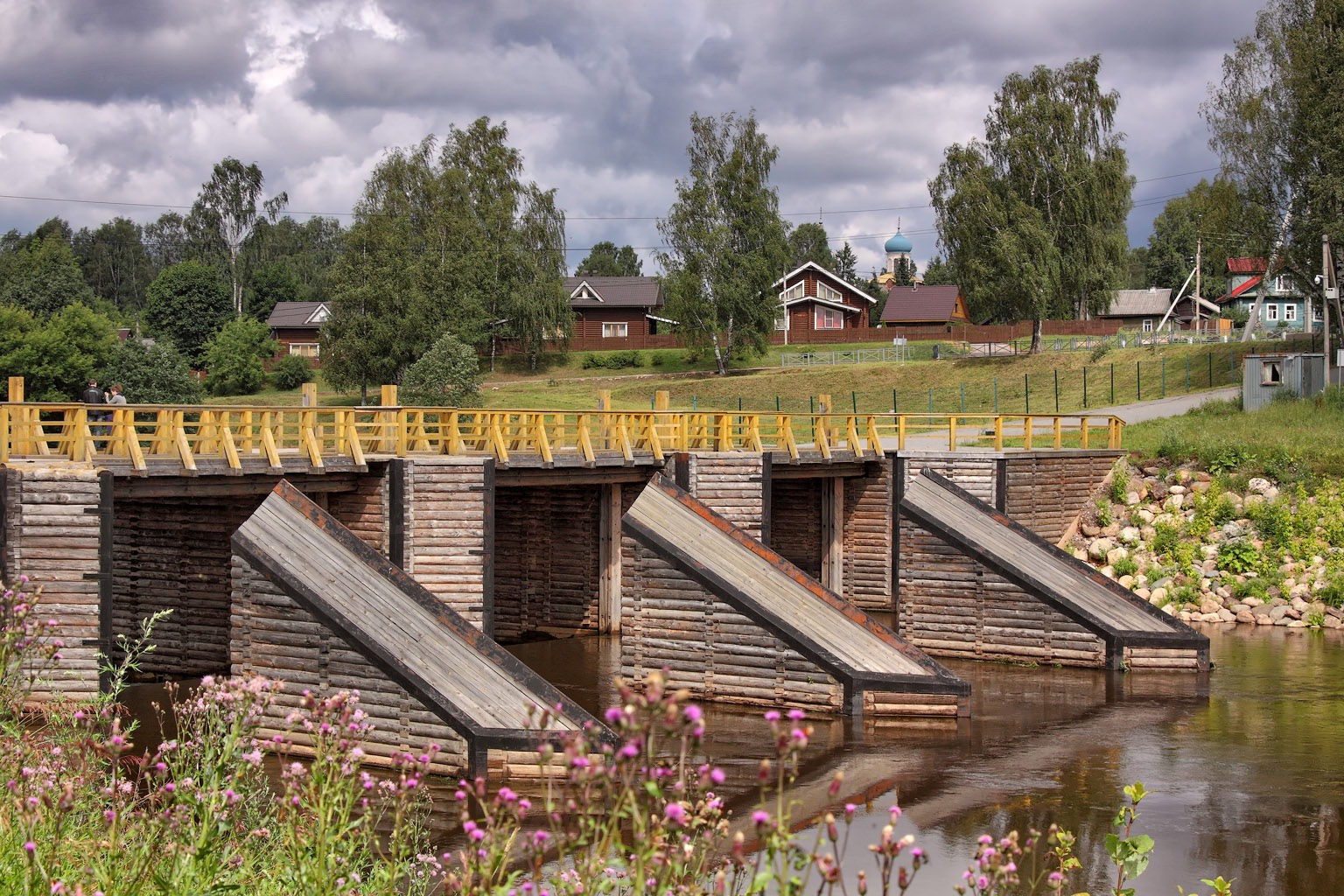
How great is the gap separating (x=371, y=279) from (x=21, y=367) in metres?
16.4

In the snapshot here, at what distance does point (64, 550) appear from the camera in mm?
16312

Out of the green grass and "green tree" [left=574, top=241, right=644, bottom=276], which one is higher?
"green tree" [left=574, top=241, right=644, bottom=276]

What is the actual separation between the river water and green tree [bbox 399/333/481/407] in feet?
81.4

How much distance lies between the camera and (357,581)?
1714 cm

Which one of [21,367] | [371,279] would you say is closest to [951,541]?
[371,279]

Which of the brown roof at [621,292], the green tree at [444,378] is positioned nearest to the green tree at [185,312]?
the brown roof at [621,292]

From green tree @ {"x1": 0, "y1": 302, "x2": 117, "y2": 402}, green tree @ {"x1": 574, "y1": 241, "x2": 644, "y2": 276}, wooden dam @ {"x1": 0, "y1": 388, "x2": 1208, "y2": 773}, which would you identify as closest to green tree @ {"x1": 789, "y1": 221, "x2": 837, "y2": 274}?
green tree @ {"x1": 574, "y1": 241, "x2": 644, "y2": 276}

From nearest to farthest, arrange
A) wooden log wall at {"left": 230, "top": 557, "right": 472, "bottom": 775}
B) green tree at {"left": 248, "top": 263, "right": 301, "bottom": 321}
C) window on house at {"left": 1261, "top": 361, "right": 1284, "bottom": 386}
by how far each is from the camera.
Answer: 1. wooden log wall at {"left": 230, "top": 557, "right": 472, "bottom": 775}
2. window on house at {"left": 1261, "top": 361, "right": 1284, "bottom": 386}
3. green tree at {"left": 248, "top": 263, "right": 301, "bottom": 321}

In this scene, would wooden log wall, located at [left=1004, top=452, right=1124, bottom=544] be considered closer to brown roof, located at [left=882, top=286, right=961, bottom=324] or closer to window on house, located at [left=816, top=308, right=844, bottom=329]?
window on house, located at [left=816, top=308, right=844, bottom=329]

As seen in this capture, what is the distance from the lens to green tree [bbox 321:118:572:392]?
53.3m

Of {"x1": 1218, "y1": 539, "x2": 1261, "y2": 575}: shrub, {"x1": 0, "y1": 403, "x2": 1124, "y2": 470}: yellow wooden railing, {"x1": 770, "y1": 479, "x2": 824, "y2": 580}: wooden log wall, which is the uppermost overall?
{"x1": 0, "y1": 403, "x2": 1124, "y2": 470}: yellow wooden railing

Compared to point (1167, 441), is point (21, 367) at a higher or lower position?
higher

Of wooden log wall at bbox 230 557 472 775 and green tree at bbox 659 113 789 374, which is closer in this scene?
wooden log wall at bbox 230 557 472 775

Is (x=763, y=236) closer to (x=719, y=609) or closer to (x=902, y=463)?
(x=902, y=463)
